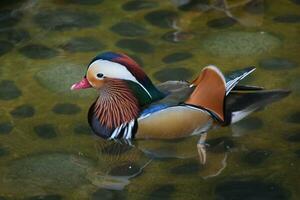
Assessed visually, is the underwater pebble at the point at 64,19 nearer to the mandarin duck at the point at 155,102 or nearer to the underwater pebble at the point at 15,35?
the underwater pebble at the point at 15,35

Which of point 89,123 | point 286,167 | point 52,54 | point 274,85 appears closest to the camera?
point 286,167

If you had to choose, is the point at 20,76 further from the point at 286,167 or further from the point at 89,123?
the point at 286,167

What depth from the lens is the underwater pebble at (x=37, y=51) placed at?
4648 mm

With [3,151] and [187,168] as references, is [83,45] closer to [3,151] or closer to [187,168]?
[3,151]

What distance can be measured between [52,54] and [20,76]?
0.28m

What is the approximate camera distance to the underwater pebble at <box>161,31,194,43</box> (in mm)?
4770

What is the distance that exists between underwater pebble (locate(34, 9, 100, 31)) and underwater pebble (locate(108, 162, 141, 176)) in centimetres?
147

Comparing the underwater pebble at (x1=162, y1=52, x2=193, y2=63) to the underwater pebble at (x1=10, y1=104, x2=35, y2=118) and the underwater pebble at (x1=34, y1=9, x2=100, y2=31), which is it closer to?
the underwater pebble at (x1=34, y1=9, x2=100, y2=31)

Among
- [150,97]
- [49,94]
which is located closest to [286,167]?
[150,97]

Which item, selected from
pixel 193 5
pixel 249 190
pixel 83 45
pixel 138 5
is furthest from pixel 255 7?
pixel 249 190

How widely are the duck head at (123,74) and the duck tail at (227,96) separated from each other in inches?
7.1

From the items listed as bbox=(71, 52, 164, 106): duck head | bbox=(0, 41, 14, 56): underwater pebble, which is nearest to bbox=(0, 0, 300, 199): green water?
bbox=(0, 41, 14, 56): underwater pebble

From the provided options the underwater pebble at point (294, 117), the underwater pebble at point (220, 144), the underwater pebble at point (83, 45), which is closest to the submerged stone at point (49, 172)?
the underwater pebble at point (220, 144)

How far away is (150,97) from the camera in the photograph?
3.78m
